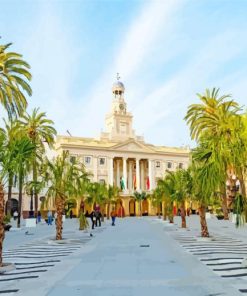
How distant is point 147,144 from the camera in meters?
86.6

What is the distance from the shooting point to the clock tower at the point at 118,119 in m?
85.9

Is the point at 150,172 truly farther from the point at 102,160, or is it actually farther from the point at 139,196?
the point at 102,160

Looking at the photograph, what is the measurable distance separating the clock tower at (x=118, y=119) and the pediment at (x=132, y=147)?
4233mm

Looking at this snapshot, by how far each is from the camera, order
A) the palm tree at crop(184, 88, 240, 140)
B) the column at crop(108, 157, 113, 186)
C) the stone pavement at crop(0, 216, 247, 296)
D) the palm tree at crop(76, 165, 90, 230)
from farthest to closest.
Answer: the column at crop(108, 157, 113, 186)
the palm tree at crop(184, 88, 240, 140)
the palm tree at crop(76, 165, 90, 230)
the stone pavement at crop(0, 216, 247, 296)

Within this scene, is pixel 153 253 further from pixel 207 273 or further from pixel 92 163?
pixel 92 163

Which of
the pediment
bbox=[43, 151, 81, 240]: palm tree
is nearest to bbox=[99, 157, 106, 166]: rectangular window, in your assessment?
the pediment

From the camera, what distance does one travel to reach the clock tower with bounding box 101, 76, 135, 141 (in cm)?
8588

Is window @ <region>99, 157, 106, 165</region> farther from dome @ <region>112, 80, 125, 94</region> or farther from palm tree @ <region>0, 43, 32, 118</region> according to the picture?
palm tree @ <region>0, 43, 32, 118</region>

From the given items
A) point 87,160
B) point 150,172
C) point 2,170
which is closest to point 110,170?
point 87,160

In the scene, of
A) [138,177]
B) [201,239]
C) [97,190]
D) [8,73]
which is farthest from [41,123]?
[138,177]

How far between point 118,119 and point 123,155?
32.4ft

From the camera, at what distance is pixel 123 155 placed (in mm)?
81062

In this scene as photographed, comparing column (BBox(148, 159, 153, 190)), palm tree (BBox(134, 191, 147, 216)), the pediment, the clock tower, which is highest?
the clock tower

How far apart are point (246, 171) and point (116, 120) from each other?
75.4m
